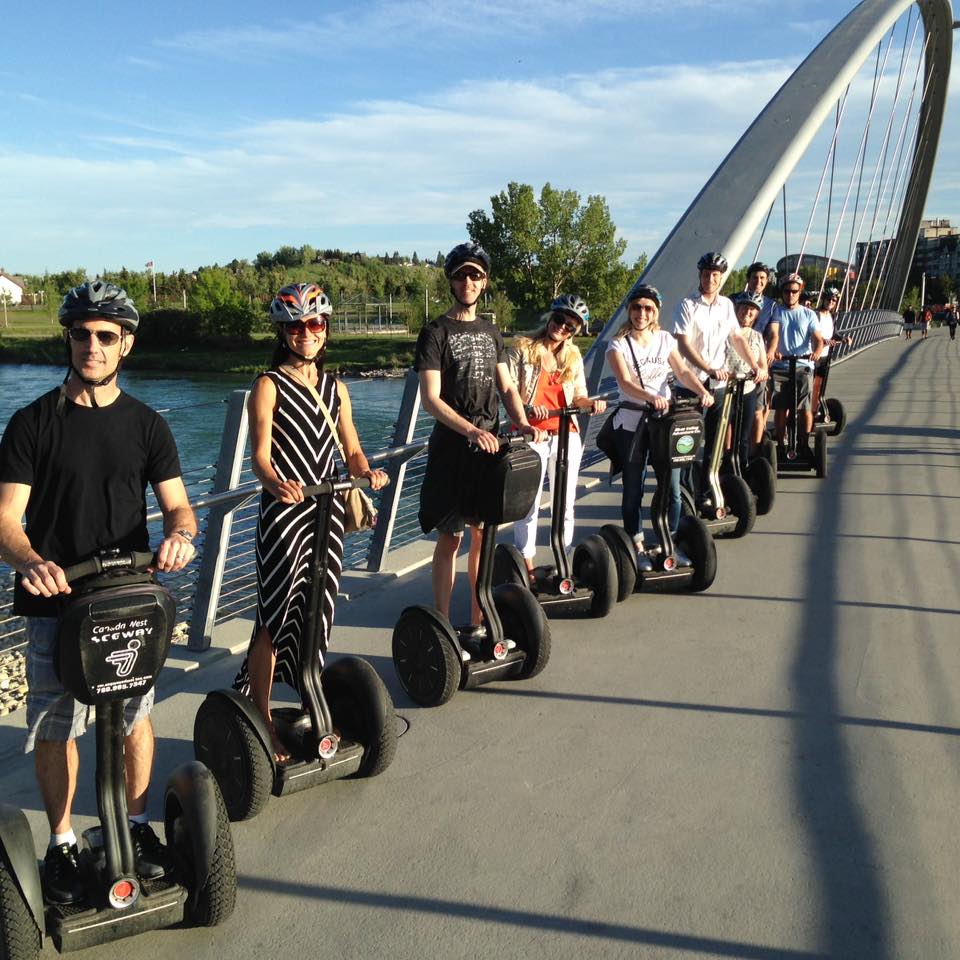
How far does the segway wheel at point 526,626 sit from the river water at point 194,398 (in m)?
1.49

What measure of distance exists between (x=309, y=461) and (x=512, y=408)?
131 cm

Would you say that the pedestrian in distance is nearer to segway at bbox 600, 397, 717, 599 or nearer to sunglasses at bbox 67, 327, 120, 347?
segway at bbox 600, 397, 717, 599

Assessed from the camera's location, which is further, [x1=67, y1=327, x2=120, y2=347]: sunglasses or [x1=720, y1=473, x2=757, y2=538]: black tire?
[x1=720, y1=473, x2=757, y2=538]: black tire

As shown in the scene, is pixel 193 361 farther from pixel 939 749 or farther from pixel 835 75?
pixel 939 749

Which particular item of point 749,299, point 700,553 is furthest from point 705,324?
point 700,553

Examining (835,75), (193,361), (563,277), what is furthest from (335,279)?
(835,75)

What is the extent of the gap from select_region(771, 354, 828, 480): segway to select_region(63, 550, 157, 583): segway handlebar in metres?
7.47

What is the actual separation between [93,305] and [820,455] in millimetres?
7485

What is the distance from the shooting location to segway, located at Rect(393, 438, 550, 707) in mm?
3826

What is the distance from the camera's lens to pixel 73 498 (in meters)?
2.40

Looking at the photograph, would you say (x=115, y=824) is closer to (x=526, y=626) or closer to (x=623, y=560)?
(x=526, y=626)

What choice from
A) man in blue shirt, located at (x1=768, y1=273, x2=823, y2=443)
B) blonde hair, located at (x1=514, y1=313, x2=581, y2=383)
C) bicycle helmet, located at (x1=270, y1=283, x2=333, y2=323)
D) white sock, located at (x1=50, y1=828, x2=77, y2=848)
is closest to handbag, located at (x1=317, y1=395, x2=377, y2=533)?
bicycle helmet, located at (x1=270, y1=283, x2=333, y2=323)

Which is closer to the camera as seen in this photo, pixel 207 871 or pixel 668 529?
pixel 207 871

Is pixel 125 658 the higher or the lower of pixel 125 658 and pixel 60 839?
the higher
